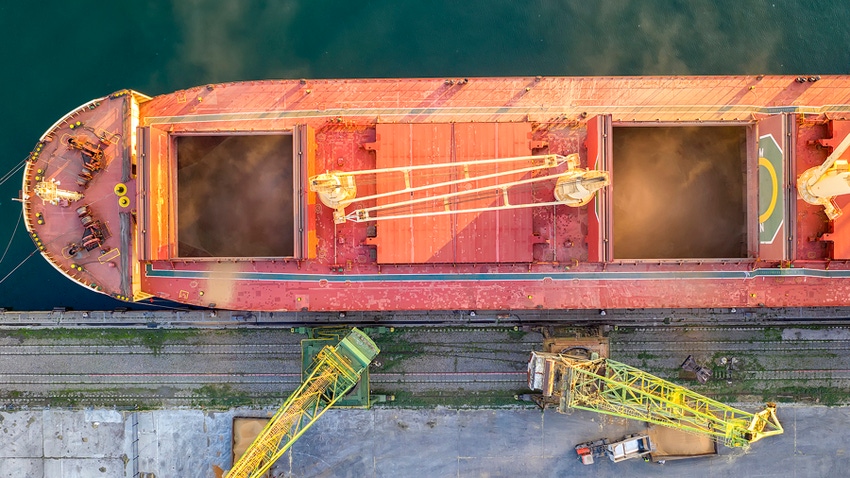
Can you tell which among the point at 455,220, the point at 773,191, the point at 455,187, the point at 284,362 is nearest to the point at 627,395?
the point at 773,191

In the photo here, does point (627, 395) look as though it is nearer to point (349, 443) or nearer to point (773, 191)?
point (773, 191)

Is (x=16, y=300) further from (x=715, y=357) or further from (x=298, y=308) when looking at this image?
(x=715, y=357)

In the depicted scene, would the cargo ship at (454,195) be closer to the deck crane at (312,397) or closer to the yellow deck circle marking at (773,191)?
the yellow deck circle marking at (773,191)

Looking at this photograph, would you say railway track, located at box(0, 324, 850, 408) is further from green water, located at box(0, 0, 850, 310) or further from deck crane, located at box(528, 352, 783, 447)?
green water, located at box(0, 0, 850, 310)

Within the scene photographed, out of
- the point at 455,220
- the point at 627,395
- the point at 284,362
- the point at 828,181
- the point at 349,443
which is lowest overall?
the point at 349,443


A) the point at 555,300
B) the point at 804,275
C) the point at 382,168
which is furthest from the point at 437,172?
the point at 804,275

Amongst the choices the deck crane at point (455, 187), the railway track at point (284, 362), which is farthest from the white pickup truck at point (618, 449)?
the deck crane at point (455, 187)
